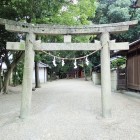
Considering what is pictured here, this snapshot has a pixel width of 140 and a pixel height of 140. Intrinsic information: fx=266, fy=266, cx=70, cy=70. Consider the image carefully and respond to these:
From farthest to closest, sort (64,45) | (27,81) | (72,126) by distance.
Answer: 1. (64,45)
2. (27,81)
3. (72,126)

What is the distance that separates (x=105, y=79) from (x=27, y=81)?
2902 mm

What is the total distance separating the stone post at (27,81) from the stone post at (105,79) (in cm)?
269

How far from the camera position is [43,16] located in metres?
18.0

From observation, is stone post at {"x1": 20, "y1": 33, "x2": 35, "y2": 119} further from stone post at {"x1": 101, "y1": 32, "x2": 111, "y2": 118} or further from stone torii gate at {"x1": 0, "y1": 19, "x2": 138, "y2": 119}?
stone post at {"x1": 101, "y1": 32, "x2": 111, "y2": 118}

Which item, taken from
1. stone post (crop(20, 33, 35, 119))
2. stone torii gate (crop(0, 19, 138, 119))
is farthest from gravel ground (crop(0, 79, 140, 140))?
stone torii gate (crop(0, 19, 138, 119))

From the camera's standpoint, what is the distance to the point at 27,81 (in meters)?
9.89

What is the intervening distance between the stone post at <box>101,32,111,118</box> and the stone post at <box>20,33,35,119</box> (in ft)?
8.81

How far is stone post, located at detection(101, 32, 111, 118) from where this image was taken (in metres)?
9.75

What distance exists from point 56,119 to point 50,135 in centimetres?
205

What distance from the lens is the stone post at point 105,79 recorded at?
32.0 ft

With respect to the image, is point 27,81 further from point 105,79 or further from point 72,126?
point 105,79

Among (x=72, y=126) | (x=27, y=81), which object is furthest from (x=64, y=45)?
(x=72, y=126)

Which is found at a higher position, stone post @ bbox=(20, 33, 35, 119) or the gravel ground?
stone post @ bbox=(20, 33, 35, 119)

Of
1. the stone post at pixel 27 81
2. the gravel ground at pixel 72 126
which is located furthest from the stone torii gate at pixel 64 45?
the gravel ground at pixel 72 126
